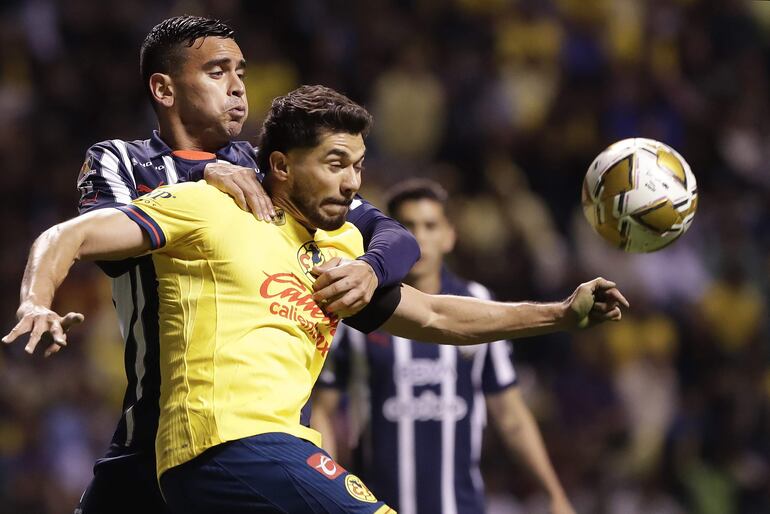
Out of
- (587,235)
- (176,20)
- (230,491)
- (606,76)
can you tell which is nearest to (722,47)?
(606,76)

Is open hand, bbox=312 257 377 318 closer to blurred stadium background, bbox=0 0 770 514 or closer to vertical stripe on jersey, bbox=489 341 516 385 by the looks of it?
vertical stripe on jersey, bbox=489 341 516 385

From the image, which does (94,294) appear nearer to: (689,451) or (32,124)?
(32,124)

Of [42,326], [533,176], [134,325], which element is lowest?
[42,326]

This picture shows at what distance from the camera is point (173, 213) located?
11.9 ft

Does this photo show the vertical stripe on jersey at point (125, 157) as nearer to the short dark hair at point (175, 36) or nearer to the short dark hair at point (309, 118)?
the short dark hair at point (175, 36)

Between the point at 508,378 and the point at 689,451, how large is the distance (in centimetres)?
393

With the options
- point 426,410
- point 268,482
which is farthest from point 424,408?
point 268,482

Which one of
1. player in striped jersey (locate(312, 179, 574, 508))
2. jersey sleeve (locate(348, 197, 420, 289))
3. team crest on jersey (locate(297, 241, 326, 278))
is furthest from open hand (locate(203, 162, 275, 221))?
player in striped jersey (locate(312, 179, 574, 508))

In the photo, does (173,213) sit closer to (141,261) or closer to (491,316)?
(141,261)

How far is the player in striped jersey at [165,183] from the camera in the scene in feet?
12.8

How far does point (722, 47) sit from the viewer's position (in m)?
11.7

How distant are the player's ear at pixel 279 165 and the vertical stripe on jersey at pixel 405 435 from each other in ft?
7.44

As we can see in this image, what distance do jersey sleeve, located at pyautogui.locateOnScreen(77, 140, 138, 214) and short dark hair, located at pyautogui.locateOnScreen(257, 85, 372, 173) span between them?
51 centimetres

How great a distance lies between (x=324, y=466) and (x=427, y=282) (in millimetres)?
2867
